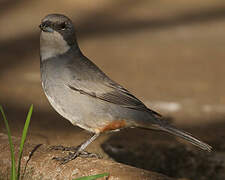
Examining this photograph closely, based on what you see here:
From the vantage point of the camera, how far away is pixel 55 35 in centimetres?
502

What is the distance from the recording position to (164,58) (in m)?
10.0

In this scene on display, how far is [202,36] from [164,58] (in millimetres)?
1651

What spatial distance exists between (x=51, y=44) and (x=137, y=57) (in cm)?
517

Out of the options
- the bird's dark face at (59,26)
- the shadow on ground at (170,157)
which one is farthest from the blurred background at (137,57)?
the bird's dark face at (59,26)

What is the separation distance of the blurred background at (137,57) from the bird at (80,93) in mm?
1273

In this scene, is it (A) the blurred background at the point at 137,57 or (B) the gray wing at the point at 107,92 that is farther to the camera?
(A) the blurred background at the point at 137,57

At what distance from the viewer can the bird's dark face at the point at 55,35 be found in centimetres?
494

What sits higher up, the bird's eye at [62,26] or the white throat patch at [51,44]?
the bird's eye at [62,26]

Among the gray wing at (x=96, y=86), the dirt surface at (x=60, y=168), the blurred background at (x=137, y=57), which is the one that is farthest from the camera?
the blurred background at (x=137, y=57)

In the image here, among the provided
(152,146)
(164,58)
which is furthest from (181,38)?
(152,146)

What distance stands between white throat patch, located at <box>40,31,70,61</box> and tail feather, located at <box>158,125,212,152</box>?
132cm

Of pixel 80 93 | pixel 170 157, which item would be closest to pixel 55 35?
pixel 80 93

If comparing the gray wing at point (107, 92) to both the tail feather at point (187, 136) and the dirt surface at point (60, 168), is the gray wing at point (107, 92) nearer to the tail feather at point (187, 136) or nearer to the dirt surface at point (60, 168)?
the tail feather at point (187, 136)

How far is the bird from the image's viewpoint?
4.83 metres
